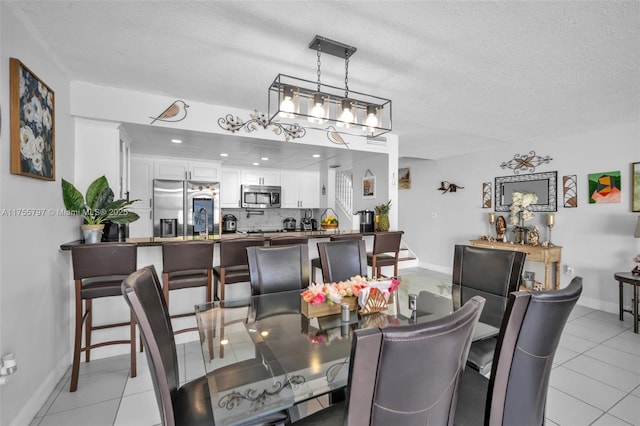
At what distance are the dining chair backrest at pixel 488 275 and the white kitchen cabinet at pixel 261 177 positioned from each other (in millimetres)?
4303

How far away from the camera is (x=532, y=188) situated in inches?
177

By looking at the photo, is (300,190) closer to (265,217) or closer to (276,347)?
(265,217)

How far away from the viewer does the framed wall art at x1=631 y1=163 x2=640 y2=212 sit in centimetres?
347

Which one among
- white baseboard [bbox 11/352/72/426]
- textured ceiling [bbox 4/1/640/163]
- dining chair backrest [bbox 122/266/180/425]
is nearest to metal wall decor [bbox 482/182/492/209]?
textured ceiling [bbox 4/1/640/163]

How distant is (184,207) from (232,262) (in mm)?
2740

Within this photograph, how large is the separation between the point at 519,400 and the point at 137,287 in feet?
4.75

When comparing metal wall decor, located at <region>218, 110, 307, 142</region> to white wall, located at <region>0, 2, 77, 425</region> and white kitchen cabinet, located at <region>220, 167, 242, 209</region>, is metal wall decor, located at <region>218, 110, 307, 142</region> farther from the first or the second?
white kitchen cabinet, located at <region>220, 167, 242, 209</region>

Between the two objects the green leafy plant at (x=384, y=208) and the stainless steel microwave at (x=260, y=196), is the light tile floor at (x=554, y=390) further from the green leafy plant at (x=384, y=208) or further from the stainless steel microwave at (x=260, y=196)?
the stainless steel microwave at (x=260, y=196)

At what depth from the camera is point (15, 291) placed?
5.38ft

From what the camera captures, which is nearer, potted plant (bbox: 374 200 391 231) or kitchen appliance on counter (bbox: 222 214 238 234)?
potted plant (bbox: 374 200 391 231)

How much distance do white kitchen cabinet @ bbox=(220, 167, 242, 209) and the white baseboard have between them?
3.59 meters

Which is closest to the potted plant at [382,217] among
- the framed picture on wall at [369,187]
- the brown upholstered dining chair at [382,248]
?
the framed picture on wall at [369,187]

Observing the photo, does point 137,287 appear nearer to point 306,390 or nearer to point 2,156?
point 306,390

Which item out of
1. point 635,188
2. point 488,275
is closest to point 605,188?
point 635,188
